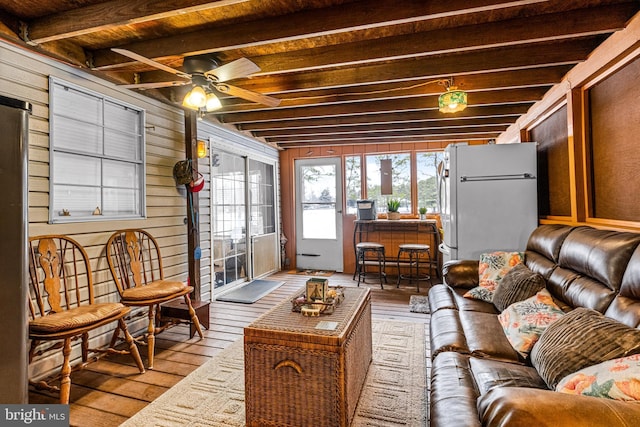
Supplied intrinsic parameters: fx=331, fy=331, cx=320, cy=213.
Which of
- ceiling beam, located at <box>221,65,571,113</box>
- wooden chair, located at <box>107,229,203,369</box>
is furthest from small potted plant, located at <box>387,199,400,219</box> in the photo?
wooden chair, located at <box>107,229,203,369</box>

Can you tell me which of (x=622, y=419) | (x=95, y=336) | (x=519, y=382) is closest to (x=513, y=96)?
(x=519, y=382)

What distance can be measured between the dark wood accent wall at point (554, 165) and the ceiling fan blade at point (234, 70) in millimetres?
2746

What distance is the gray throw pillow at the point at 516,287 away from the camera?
85.7 inches

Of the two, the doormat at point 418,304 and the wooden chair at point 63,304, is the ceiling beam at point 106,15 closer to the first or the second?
the wooden chair at point 63,304

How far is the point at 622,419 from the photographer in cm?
80

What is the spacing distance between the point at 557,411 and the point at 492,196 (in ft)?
9.38

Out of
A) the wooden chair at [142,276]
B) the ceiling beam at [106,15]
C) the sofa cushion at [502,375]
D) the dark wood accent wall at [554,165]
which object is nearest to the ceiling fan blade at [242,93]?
the ceiling beam at [106,15]

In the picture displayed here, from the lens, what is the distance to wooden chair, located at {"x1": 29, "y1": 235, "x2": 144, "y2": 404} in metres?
1.97

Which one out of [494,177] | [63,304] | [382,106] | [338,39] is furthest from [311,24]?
[63,304]

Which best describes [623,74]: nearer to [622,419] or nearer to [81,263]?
[622,419]

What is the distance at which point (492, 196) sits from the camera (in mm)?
3361

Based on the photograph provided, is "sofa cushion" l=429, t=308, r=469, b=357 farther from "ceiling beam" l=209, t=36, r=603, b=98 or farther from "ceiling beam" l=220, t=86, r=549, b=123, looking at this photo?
"ceiling beam" l=220, t=86, r=549, b=123

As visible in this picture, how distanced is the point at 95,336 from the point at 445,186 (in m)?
3.69

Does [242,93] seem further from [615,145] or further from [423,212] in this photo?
[423,212]
